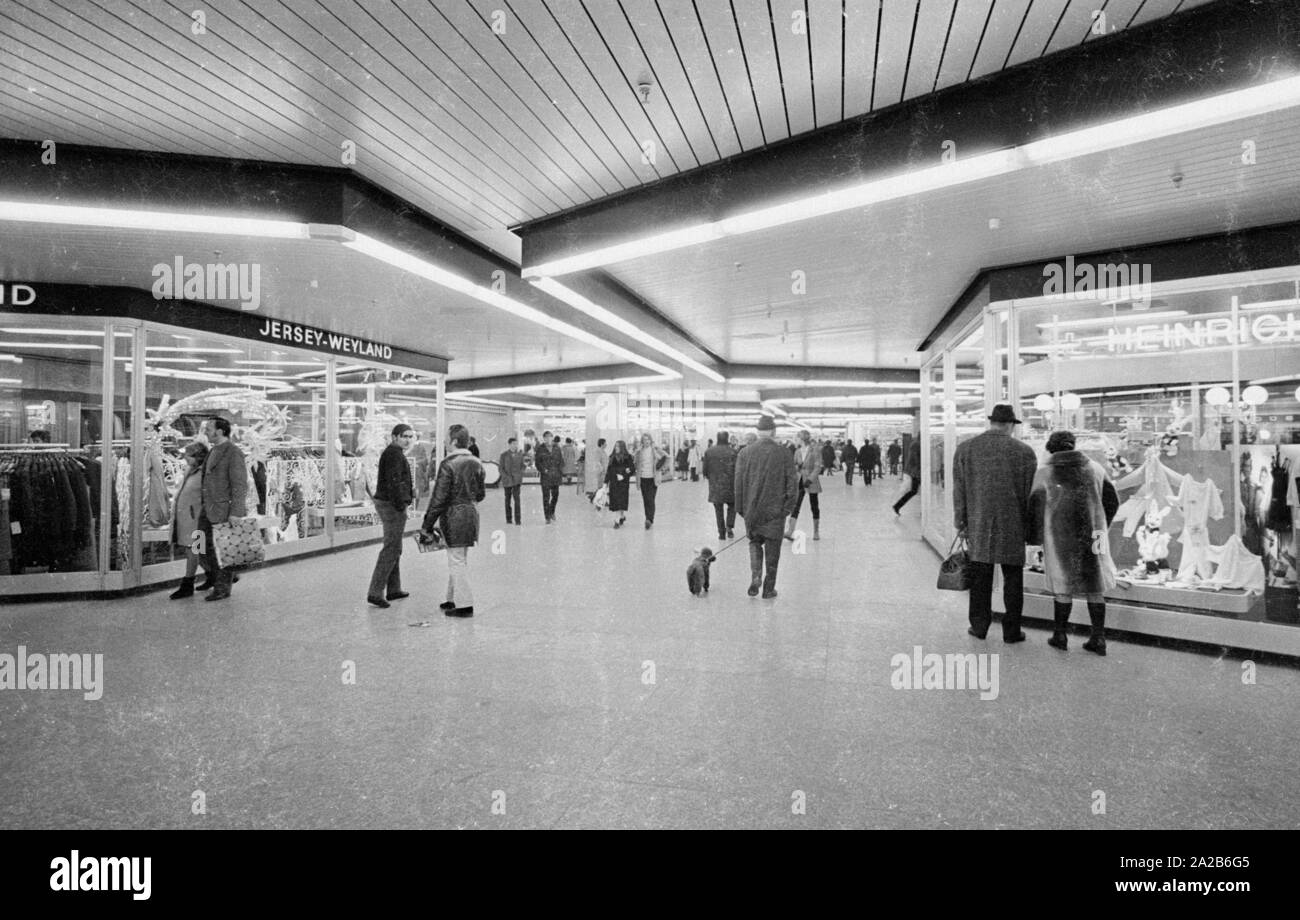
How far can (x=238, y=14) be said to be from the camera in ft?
11.0

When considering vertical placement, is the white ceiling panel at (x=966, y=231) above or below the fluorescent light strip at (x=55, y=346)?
above

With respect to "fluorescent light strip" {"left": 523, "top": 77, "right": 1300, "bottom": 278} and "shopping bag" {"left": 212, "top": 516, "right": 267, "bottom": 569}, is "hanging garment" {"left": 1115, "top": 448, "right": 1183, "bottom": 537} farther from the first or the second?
"shopping bag" {"left": 212, "top": 516, "right": 267, "bottom": 569}

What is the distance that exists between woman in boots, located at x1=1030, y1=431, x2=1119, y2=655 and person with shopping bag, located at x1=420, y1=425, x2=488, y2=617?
4782 mm

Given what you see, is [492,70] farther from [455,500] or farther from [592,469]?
[592,469]

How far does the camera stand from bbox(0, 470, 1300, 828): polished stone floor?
9.37 ft

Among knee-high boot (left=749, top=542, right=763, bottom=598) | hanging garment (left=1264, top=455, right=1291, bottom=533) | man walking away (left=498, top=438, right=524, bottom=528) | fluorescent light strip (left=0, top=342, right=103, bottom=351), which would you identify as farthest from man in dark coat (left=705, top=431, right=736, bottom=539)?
fluorescent light strip (left=0, top=342, right=103, bottom=351)

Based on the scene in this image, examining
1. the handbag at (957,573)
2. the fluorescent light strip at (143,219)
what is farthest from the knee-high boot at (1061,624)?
the fluorescent light strip at (143,219)

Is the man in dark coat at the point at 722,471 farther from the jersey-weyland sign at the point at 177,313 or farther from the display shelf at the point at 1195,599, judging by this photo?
the jersey-weyland sign at the point at 177,313

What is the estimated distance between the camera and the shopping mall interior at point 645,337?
323 centimetres

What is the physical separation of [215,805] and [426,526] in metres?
3.32

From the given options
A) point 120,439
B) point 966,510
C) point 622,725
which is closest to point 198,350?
point 120,439

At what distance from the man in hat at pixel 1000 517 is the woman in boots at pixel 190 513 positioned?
763 centimetres
